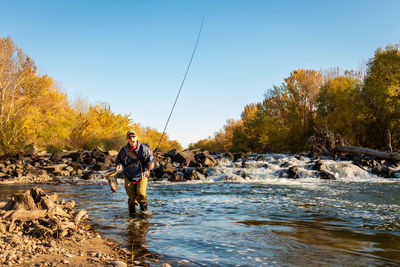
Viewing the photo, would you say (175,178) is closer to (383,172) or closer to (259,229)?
(259,229)

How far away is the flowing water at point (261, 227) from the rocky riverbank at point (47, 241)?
20.8 inches

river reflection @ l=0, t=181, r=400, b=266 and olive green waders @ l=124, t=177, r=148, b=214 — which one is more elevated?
olive green waders @ l=124, t=177, r=148, b=214

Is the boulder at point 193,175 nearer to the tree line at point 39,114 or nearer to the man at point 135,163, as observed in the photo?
the man at point 135,163

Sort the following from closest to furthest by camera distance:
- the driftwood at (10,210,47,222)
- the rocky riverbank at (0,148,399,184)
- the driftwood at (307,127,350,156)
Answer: the driftwood at (10,210,47,222)
the rocky riverbank at (0,148,399,184)
the driftwood at (307,127,350,156)

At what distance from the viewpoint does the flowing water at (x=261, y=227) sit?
4.14 meters

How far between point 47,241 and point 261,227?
380 centimetres

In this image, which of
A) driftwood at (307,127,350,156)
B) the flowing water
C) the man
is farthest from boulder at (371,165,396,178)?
the man

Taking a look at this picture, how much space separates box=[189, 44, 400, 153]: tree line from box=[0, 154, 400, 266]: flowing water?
1253cm

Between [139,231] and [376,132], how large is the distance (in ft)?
104

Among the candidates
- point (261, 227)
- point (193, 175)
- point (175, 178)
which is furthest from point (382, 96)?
point (261, 227)

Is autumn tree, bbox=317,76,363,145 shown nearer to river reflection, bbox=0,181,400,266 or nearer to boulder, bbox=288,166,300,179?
boulder, bbox=288,166,300,179

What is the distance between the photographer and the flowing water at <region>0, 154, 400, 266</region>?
4137 mm

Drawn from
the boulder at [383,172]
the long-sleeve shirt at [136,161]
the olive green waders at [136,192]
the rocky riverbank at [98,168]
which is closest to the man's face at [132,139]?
the long-sleeve shirt at [136,161]

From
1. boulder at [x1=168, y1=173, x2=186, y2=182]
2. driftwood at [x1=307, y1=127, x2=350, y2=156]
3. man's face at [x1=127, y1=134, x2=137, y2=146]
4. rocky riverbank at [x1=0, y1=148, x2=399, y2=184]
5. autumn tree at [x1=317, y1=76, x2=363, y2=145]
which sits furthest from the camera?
autumn tree at [x1=317, y1=76, x2=363, y2=145]
